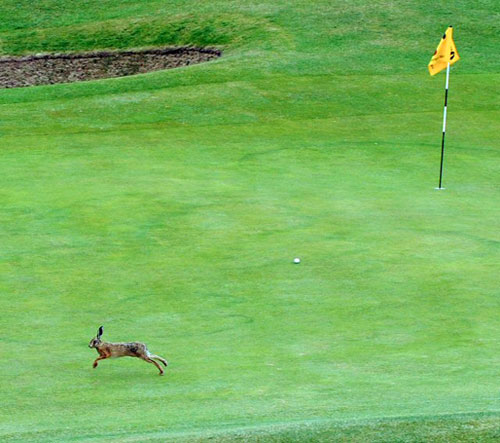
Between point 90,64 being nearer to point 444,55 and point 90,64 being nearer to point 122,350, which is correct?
point 444,55

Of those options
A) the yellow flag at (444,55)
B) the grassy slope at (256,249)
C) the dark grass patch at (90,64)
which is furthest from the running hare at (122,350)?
the dark grass patch at (90,64)

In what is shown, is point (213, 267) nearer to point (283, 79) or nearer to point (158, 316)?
point (158, 316)

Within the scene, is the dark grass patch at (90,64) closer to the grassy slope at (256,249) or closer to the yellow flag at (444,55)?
the grassy slope at (256,249)

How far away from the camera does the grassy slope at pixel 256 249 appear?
957 centimetres

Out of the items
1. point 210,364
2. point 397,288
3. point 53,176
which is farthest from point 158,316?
point 53,176

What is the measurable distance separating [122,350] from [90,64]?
2868 centimetres

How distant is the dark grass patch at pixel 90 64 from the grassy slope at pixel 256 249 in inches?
119

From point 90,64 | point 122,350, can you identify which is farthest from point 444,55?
point 90,64

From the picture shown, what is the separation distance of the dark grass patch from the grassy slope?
9.89 feet

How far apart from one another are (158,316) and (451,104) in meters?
19.8

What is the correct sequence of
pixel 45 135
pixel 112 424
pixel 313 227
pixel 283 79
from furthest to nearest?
pixel 283 79 < pixel 45 135 < pixel 313 227 < pixel 112 424

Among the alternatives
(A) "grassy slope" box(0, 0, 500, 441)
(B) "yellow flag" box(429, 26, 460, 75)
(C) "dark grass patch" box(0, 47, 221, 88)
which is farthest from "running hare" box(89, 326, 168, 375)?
(C) "dark grass patch" box(0, 47, 221, 88)

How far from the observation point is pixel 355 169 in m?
22.4

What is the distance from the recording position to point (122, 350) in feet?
34.3
